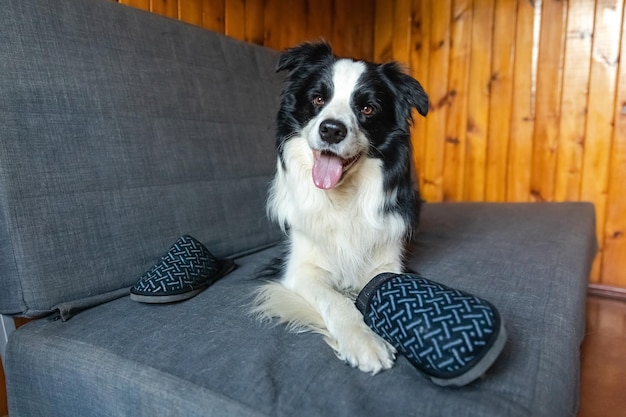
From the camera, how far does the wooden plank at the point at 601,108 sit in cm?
243

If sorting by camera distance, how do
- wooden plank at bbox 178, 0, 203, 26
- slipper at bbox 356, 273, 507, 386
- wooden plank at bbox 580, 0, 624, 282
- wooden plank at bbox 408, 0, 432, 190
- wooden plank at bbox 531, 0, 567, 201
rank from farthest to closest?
1. wooden plank at bbox 408, 0, 432, 190
2. wooden plank at bbox 531, 0, 567, 201
3. wooden plank at bbox 580, 0, 624, 282
4. wooden plank at bbox 178, 0, 203, 26
5. slipper at bbox 356, 273, 507, 386

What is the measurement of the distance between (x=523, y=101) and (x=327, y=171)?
78.2 inches

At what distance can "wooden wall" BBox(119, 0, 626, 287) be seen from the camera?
97.7 inches

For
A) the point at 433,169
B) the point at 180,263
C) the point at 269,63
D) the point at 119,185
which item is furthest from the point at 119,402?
the point at 433,169

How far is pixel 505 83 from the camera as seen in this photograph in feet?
9.02

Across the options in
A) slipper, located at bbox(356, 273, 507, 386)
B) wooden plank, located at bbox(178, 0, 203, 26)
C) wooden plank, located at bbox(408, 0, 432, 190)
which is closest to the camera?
slipper, located at bbox(356, 273, 507, 386)

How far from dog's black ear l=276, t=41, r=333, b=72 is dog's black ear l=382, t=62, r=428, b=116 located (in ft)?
0.67

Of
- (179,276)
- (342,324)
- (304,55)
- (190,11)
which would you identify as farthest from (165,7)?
(342,324)

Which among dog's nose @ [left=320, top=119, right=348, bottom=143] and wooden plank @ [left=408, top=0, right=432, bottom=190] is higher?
wooden plank @ [left=408, top=0, right=432, bottom=190]

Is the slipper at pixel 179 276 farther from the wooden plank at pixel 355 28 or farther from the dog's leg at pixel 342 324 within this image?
the wooden plank at pixel 355 28

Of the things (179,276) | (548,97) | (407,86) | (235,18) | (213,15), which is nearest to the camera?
(179,276)

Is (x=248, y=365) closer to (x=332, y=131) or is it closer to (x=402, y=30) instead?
(x=332, y=131)

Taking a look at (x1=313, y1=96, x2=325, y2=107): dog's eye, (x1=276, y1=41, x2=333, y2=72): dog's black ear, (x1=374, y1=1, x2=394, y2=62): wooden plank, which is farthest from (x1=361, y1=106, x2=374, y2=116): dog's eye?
(x1=374, y1=1, x2=394, y2=62): wooden plank

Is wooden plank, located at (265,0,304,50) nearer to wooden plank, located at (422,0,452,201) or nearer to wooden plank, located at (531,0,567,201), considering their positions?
wooden plank, located at (422,0,452,201)
